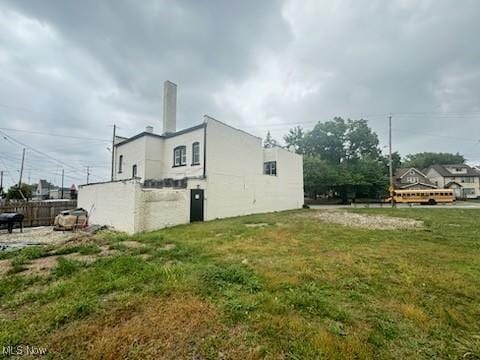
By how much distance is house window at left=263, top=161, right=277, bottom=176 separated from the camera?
1986cm

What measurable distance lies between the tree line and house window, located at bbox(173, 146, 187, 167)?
17.8 meters

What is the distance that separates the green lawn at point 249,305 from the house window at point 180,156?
1000 centimetres

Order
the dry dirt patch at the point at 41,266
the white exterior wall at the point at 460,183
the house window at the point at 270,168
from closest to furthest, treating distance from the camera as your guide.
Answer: the dry dirt patch at the point at 41,266 < the house window at the point at 270,168 < the white exterior wall at the point at 460,183

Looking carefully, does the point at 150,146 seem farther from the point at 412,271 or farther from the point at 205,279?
the point at 412,271

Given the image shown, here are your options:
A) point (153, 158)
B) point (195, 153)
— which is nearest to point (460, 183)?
point (195, 153)

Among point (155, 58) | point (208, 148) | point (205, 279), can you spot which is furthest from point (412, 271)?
point (155, 58)

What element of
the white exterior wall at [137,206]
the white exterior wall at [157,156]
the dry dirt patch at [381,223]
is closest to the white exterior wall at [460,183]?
the dry dirt patch at [381,223]

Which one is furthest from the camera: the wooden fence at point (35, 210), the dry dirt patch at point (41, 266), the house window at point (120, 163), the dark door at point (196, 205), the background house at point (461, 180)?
the background house at point (461, 180)

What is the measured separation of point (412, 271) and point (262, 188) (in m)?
13.7

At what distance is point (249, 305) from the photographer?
310 centimetres

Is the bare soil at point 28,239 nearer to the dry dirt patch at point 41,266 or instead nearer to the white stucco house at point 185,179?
the white stucco house at point 185,179

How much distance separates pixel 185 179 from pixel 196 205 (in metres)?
1.65

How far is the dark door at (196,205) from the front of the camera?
42.3 ft

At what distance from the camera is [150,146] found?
53.4 feet
